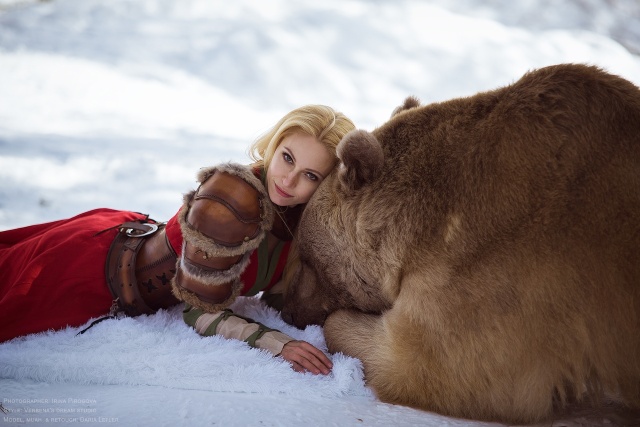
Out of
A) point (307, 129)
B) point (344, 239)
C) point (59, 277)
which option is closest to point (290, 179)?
point (307, 129)

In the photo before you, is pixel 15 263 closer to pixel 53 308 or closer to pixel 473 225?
pixel 53 308

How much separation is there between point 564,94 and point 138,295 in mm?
2454

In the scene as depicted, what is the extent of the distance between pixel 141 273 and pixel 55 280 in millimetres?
465

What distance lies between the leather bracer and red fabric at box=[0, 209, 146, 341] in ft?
2.30

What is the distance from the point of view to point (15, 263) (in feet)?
10.0

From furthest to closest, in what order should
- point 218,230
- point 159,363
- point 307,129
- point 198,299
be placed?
point 307,129 < point 198,299 < point 218,230 < point 159,363

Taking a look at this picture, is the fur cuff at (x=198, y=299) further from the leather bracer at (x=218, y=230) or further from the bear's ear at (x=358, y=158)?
the bear's ear at (x=358, y=158)

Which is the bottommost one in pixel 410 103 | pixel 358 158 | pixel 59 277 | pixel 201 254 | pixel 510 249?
pixel 59 277

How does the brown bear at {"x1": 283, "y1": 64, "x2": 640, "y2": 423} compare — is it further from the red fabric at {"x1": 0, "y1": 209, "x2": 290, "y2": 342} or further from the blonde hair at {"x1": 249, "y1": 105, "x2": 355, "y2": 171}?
the red fabric at {"x1": 0, "y1": 209, "x2": 290, "y2": 342}

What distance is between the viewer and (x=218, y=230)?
7.55 feet

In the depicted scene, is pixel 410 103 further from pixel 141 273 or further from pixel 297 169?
pixel 141 273

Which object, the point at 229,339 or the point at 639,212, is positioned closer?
the point at 639,212

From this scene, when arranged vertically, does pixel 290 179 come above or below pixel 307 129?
below

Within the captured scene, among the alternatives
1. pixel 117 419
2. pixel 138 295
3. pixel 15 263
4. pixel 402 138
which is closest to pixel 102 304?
pixel 138 295
